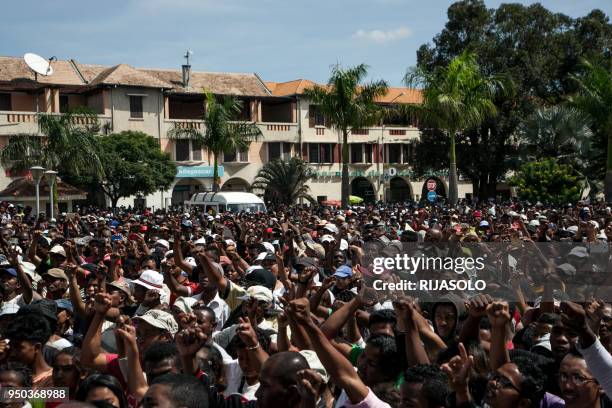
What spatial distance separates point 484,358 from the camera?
4434 mm

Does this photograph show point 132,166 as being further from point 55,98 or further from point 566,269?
point 566,269

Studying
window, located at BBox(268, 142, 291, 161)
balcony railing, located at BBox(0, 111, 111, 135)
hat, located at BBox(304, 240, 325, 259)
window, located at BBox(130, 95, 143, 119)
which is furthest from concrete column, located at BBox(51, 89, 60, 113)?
hat, located at BBox(304, 240, 325, 259)

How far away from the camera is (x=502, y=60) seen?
41.1 metres

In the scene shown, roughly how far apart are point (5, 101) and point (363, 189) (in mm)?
21733

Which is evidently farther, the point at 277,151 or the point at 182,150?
the point at 277,151

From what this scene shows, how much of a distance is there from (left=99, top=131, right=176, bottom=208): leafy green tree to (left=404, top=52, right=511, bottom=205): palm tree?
51.4 feet

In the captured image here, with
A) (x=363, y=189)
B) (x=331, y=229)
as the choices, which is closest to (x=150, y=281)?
(x=331, y=229)

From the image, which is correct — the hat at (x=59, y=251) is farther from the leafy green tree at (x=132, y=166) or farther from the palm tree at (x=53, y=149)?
the leafy green tree at (x=132, y=166)

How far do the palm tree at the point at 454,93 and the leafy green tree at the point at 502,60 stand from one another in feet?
48.8

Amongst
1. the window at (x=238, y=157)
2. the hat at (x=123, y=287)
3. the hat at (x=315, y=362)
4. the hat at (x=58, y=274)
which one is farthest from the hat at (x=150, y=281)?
the window at (x=238, y=157)

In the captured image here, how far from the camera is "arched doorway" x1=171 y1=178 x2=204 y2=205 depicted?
41519mm

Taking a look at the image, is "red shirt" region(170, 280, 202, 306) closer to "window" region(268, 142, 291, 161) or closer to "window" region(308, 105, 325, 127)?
"window" region(268, 142, 291, 161)

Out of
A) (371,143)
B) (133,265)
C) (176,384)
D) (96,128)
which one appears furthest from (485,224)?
(371,143)

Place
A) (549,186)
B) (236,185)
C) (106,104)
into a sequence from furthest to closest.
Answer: (236,185), (106,104), (549,186)
